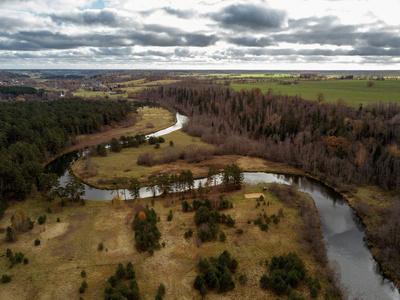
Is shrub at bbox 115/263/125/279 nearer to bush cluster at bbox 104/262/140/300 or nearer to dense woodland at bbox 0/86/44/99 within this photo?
bush cluster at bbox 104/262/140/300

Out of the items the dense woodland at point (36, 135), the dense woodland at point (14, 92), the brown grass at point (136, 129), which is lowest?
the brown grass at point (136, 129)

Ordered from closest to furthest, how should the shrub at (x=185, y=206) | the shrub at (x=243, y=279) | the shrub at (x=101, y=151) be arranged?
the shrub at (x=243, y=279)
the shrub at (x=185, y=206)
the shrub at (x=101, y=151)

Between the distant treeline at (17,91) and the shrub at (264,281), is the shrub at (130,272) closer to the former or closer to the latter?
the shrub at (264,281)

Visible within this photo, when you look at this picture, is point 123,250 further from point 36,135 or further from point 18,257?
point 36,135

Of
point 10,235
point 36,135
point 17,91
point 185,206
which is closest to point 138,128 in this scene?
point 36,135

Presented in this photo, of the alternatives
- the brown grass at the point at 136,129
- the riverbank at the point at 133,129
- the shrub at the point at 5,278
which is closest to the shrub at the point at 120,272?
the shrub at the point at 5,278

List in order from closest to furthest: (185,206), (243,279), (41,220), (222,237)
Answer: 1. (243,279)
2. (222,237)
3. (41,220)
4. (185,206)
